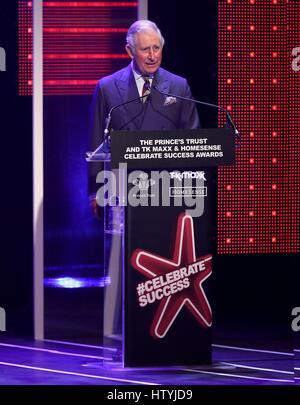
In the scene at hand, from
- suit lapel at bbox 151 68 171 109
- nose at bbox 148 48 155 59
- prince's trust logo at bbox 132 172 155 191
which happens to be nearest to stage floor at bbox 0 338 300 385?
prince's trust logo at bbox 132 172 155 191

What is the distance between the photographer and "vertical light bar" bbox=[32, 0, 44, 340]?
742 cm

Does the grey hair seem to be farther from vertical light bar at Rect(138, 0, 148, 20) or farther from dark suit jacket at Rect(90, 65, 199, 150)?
vertical light bar at Rect(138, 0, 148, 20)

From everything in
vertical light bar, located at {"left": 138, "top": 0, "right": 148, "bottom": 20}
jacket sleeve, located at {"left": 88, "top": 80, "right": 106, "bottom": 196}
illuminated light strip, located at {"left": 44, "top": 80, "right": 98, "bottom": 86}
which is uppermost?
vertical light bar, located at {"left": 138, "top": 0, "right": 148, "bottom": 20}

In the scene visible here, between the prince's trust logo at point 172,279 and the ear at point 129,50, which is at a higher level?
the ear at point 129,50

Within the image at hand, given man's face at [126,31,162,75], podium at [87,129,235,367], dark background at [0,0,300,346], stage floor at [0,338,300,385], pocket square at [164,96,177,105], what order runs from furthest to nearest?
dark background at [0,0,300,346]
man's face at [126,31,162,75]
pocket square at [164,96,177,105]
podium at [87,129,235,367]
stage floor at [0,338,300,385]

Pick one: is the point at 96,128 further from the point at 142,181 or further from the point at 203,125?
the point at 203,125

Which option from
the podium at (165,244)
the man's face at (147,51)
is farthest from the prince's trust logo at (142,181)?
the man's face at (147,51)

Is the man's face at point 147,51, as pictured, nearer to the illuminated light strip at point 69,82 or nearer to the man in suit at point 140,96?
the man in suit at point 140,96

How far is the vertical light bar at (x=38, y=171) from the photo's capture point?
7422 millimetres

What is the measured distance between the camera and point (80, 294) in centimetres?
759

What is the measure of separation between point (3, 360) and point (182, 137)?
1.78 metres

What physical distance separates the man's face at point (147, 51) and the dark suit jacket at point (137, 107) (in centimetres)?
13
